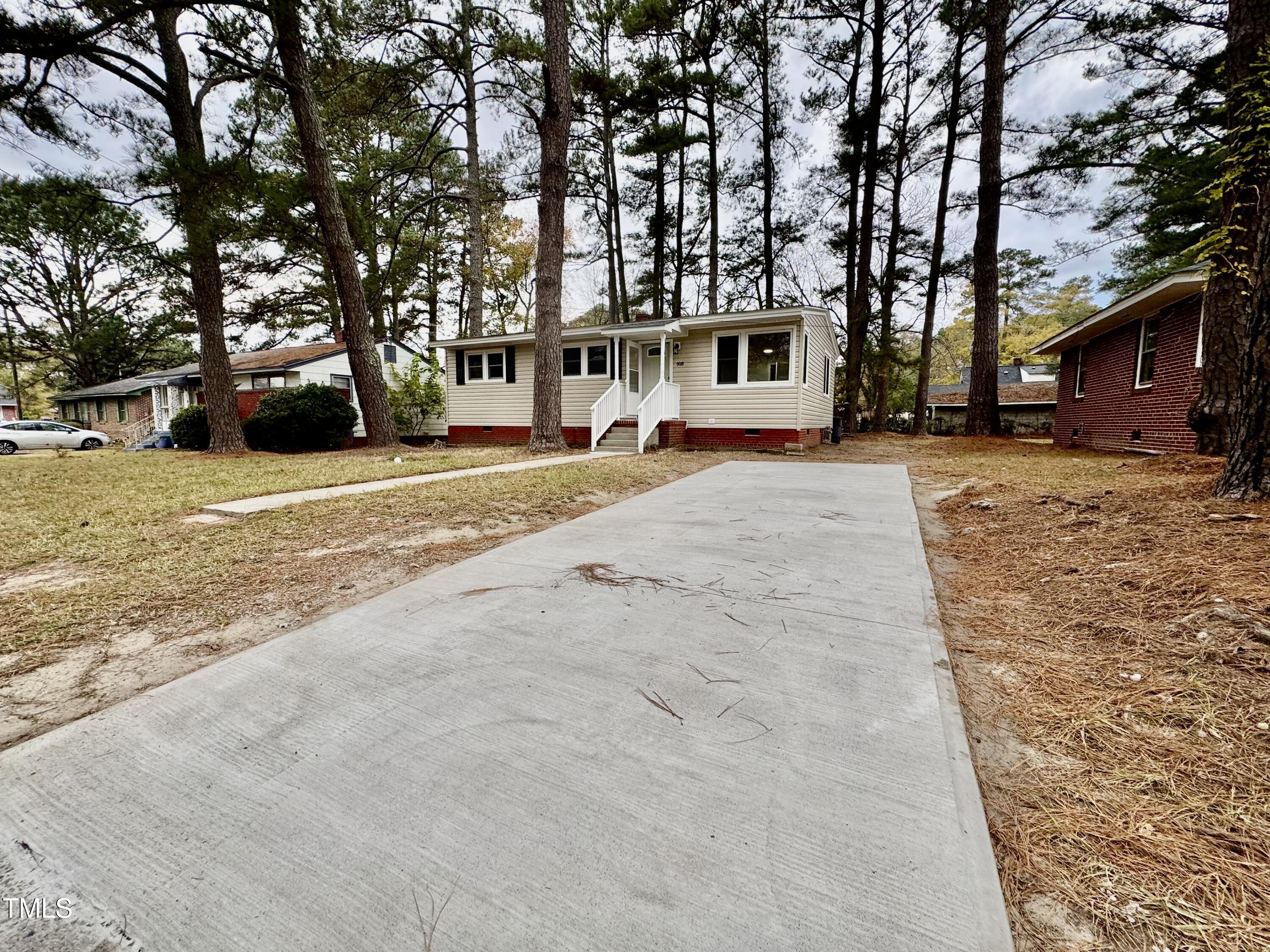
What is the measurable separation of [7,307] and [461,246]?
2301 cm

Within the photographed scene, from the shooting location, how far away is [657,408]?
11.0 metres

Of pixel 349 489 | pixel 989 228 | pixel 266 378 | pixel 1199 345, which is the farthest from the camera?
pixel 266 378

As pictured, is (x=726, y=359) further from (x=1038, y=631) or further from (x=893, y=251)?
(x=893, y=251)

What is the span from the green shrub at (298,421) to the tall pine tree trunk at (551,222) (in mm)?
6215

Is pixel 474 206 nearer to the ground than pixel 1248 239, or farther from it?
farther from it

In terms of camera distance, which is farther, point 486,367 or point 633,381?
point 486,367

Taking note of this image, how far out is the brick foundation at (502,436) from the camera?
12914 millimetres

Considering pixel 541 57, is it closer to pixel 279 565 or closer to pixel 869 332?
pixel 279 565


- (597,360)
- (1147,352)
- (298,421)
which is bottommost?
(298,421)

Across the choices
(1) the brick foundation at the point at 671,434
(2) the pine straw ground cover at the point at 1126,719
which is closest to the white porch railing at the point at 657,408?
(1) the brick foundation at the point at 671,434

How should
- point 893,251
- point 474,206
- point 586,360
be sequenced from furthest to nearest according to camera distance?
1. point 893,251
2. point 474,206
3. point 586,360

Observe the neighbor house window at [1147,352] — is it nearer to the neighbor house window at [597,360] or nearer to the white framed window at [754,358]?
the white framed window at [754,358]

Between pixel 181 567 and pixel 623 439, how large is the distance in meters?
8.92

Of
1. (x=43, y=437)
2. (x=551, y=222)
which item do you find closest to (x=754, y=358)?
(x=551, y=222)
